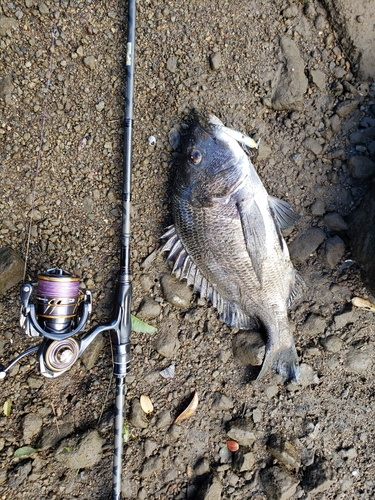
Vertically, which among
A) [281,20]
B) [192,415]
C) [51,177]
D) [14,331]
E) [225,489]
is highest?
[281,20]

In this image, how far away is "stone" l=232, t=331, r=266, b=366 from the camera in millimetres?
2545

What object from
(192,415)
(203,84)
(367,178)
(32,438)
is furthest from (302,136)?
(32,438)

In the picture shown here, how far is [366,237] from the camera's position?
2.42m

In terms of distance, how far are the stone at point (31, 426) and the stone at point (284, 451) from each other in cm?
157

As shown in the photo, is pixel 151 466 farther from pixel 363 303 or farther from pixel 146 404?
pixel 363 303

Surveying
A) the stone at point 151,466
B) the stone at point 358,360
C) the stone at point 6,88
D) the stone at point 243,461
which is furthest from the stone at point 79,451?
the stone at point 6,88

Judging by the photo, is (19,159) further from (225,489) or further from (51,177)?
(225,489)

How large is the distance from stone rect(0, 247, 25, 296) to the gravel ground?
0.20ft

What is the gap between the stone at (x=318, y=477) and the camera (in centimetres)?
257

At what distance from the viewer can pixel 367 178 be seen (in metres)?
2.57

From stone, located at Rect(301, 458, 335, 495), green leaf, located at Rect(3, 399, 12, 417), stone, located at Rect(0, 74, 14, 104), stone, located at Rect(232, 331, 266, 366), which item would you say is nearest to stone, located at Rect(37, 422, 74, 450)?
green leaf, located at Rect(3, 399, 12, 417)

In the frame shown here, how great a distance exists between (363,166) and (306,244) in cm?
64

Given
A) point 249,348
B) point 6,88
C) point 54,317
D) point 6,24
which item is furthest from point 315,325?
point 6,24

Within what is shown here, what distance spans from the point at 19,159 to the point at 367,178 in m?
2.35
